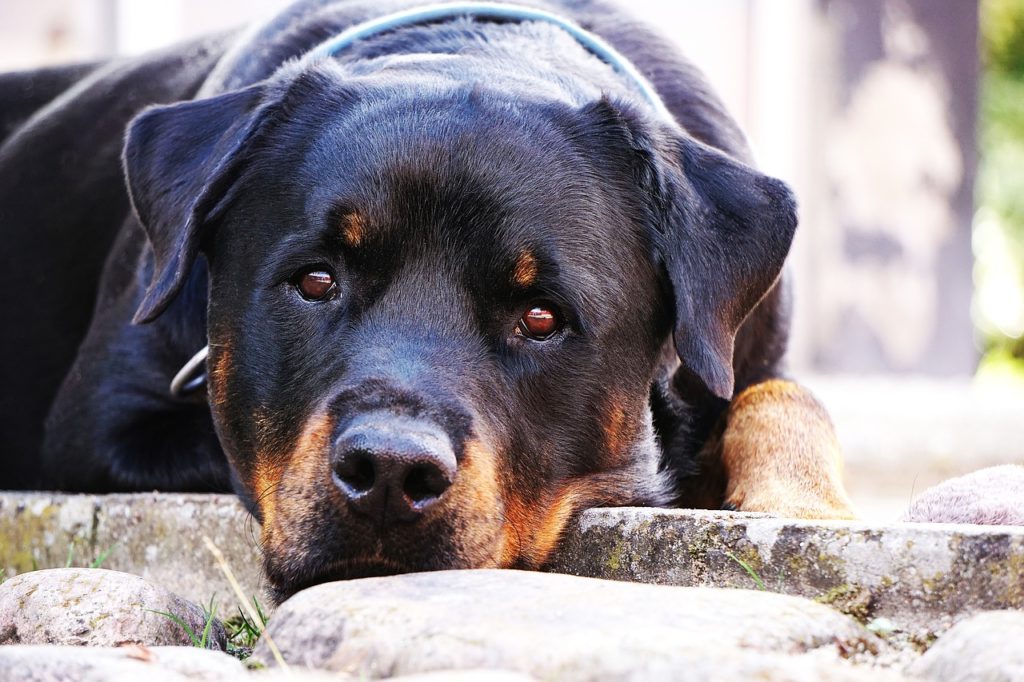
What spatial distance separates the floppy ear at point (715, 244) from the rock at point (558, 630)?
0.83 m

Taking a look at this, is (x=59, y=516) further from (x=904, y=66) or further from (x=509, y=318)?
(x=904, y=66)

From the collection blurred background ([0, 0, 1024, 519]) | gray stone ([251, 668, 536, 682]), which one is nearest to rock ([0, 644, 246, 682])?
gray stone ([251, 668, 536, 682])

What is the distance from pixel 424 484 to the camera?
231 centimetres

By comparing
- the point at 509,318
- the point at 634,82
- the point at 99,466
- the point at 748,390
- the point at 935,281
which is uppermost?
the point at 634,82

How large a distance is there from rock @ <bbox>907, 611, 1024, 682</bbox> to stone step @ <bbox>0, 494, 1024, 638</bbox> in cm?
16

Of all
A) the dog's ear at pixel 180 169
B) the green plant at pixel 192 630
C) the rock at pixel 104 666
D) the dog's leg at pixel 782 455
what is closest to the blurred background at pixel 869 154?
the dog's leg at pixel 782 455

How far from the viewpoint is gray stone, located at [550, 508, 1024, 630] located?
83.3 inches

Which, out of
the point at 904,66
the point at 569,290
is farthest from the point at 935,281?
the point at 569,290

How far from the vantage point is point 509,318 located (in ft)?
8.91

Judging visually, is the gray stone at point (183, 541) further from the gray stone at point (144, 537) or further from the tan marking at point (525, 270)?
the tan marking at point (525, 270)

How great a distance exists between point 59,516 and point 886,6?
18.9 ft

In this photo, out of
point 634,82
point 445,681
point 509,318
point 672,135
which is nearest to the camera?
point 445,681

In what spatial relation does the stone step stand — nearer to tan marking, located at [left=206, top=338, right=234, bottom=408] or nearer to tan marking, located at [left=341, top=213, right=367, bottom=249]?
tan marking, located at [left=206, top=338, right=234, bottom=408]

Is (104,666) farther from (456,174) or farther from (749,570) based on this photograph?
(456,174)
